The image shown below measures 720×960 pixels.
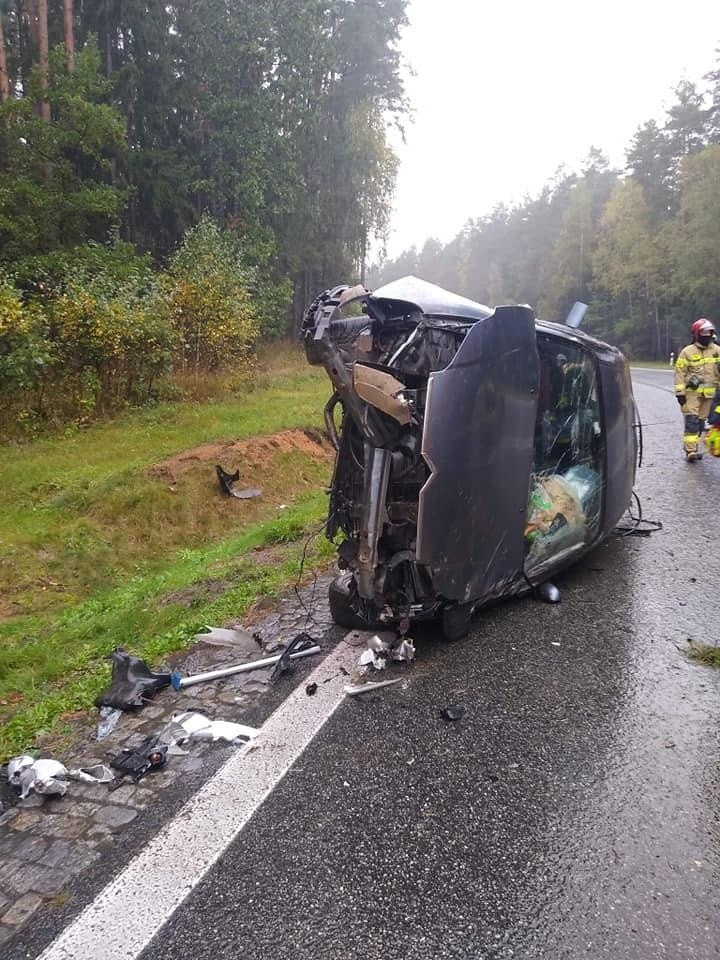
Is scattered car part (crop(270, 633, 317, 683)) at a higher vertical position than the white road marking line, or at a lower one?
lower

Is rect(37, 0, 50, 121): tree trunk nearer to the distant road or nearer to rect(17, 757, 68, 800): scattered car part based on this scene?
rect(17, 757, 68, 800): scattered car part

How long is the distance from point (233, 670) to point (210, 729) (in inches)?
24.0

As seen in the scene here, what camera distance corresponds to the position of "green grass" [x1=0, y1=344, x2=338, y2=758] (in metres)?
4.41

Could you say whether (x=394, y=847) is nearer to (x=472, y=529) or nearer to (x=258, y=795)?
(x=258, y=795)

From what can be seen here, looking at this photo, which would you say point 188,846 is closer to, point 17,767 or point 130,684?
point 17,767

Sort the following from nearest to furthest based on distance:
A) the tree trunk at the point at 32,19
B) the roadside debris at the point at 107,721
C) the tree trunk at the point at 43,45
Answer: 1. the roadside debris at the point at 107,721
2. the tree trunk at the point at 43,45
3. the tree trunk at the point at 32,19

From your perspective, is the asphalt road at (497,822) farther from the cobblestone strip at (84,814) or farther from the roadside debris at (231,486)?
the roadside debris at (231,486)

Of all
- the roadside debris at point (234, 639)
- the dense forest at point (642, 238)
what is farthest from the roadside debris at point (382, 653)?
the dense forest at point (642, 238)

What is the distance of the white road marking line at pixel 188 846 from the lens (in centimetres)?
191

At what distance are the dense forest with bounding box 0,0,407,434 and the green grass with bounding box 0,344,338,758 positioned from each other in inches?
67.8

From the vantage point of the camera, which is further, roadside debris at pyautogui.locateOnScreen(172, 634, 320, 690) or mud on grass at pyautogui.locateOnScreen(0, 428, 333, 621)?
mud on grass at pyautogui.locateOnScreen(0, 428, 333, 621)

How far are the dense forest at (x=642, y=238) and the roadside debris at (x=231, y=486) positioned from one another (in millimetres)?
23941

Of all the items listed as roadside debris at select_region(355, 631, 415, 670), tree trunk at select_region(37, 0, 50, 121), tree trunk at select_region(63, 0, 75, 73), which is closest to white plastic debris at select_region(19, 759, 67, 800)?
roadside debris at select_region(355, 631, 415, 670)

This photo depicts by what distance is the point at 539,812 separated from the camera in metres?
2.40
